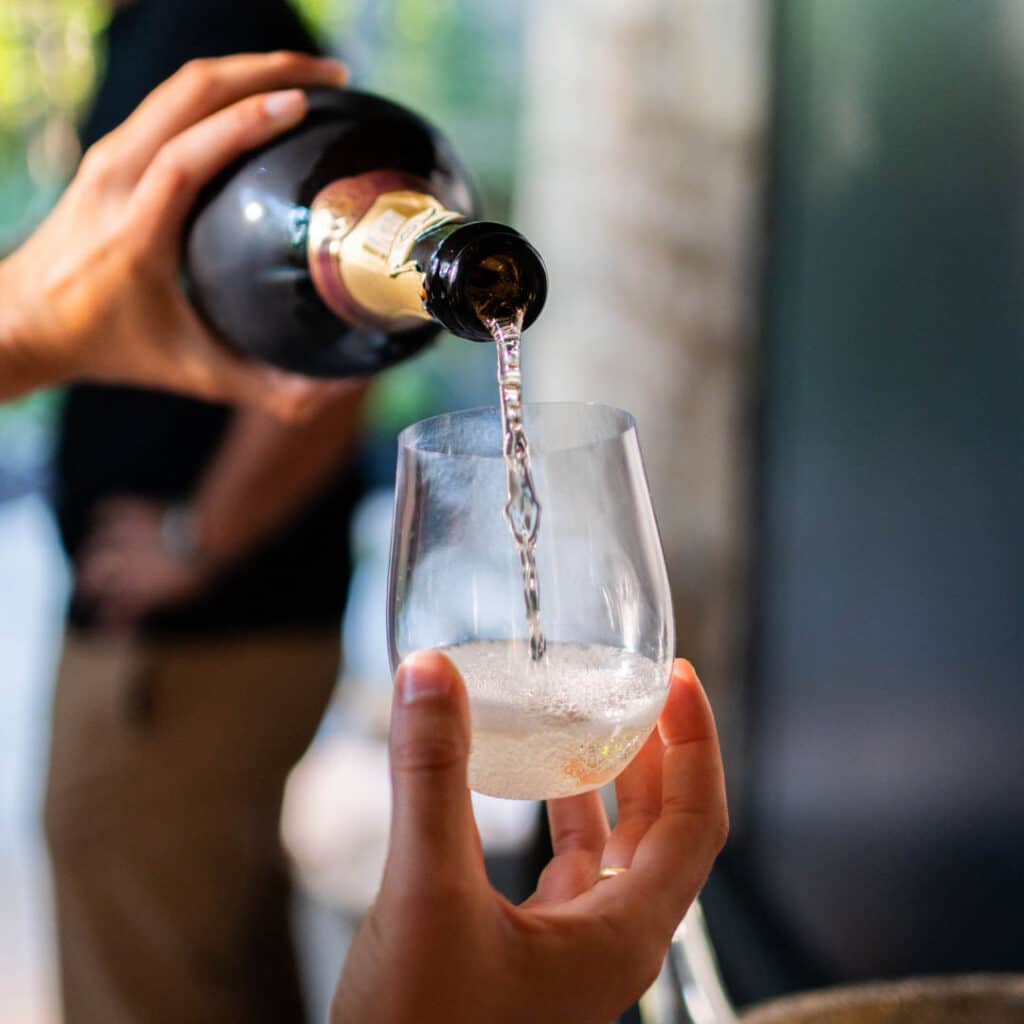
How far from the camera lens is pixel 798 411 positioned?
1983 mm

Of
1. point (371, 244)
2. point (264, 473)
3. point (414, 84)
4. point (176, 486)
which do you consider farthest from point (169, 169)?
point (414, 84)

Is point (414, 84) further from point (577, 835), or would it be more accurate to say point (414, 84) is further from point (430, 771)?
point (430, 771)

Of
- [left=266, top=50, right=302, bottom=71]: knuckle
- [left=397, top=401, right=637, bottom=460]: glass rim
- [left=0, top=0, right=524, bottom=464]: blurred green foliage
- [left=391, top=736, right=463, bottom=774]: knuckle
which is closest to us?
[left=391, top=736, right=463, bottom=774]: knuckle

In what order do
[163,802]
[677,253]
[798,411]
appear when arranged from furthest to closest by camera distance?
1. [677,253]
2. [798,411]
3. [163,802]

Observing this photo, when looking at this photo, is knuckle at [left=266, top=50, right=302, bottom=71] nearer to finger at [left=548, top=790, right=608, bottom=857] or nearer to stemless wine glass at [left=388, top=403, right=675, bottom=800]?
stemless wine glass at [left=388, top=403, right=675, bottom=800]

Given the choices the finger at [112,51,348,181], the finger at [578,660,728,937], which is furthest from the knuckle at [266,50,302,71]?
the finger at [578,660,728,937]

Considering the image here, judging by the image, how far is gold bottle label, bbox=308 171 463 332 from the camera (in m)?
0.71

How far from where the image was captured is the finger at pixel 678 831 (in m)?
0.56

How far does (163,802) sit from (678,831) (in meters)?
1.09

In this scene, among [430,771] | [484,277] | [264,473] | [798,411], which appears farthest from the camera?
[798,411]

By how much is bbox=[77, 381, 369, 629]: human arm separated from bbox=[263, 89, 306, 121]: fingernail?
64 centimetres

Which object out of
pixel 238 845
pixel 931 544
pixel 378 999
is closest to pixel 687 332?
pixel 931 544

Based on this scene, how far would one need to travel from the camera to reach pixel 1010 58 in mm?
1233

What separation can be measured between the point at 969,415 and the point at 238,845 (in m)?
0.96
